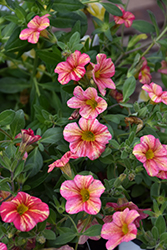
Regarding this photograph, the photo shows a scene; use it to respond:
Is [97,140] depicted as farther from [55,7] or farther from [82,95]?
[55,7]

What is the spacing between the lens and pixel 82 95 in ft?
1.46

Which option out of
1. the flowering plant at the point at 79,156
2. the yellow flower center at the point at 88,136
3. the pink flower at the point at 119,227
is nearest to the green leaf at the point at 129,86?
the flowering plant at the point at 79,156

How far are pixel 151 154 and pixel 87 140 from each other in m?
0.10

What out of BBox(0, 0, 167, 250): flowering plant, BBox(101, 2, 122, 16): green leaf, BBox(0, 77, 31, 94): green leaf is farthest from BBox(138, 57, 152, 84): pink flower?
BBox(0, 77, 31, 94): green leaf

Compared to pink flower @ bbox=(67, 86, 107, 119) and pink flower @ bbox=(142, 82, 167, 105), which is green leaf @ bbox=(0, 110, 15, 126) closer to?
pink flower @ bbox=(67, 86, 107, 119)

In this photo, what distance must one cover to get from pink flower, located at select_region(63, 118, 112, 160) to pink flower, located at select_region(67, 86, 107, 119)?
0.01 metres

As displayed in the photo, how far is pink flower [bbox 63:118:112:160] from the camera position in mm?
421

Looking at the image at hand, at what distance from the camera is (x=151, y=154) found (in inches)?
16.8

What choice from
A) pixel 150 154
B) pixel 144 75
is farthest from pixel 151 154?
pixel 144 75

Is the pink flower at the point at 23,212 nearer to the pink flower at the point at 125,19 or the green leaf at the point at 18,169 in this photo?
the green leaf at the point at 18,169

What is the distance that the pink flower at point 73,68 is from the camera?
45cm

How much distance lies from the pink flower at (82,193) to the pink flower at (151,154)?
0.07 meters

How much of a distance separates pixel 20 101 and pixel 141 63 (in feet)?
1.23

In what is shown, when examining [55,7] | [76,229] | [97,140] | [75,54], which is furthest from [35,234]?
[55,7]
